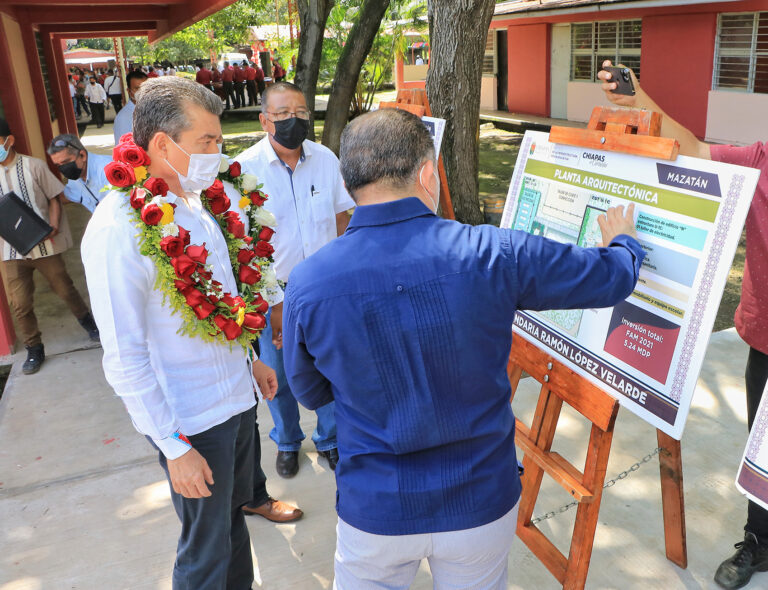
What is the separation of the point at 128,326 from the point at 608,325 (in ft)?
5.38

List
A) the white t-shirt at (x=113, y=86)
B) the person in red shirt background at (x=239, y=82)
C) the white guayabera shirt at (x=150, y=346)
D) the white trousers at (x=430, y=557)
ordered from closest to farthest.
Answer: the white trousers at (x=430, y=557) → the white guayabera shirt at (x=150, y=346) → the white t-shirt at (x=113, y=86) → the person in red shirt background at (x=239, y=82)

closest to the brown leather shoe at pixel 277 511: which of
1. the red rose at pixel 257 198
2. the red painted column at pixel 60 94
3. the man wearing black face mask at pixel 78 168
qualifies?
the red rose at pixel 257 198

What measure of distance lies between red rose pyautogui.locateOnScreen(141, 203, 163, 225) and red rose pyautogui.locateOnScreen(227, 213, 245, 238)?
50cm

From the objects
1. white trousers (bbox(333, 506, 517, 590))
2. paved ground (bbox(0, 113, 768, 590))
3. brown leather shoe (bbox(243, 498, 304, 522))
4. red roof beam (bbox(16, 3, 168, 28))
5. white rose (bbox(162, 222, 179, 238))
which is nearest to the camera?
white trousers (bbox(333, 506, 517, 590))

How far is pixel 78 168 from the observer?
15.2 feet

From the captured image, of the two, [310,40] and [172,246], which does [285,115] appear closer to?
[172,246]

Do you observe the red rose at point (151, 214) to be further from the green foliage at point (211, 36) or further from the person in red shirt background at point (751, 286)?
the green foliage at point (211, 36)

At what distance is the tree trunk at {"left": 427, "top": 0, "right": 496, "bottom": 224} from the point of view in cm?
482

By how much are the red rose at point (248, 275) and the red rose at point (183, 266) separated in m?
0.40

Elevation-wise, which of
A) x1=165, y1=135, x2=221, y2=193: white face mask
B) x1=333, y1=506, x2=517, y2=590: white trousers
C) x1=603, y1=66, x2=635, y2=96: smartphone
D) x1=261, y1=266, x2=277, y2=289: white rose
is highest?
x1=603, y1=66, x2=635, y2=96: smartphone

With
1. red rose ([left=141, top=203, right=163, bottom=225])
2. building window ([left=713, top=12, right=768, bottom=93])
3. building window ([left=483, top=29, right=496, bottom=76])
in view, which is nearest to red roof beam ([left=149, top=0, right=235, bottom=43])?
red rose ([left=141, top=203, right=163, bottom=225])

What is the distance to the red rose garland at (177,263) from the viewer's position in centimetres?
189

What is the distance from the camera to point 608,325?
2385mm

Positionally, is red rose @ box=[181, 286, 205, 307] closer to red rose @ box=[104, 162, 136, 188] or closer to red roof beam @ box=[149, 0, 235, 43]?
red rose @ box=[104, 162, 136, 188]
